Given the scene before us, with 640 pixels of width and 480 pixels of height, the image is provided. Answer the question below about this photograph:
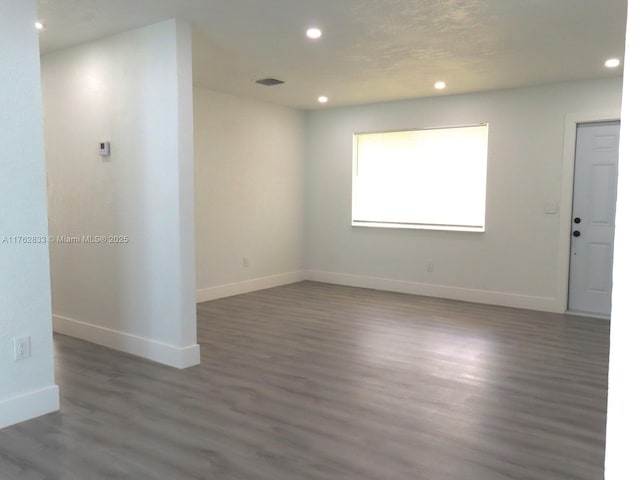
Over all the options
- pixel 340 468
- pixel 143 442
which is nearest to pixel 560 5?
pixel 340 468

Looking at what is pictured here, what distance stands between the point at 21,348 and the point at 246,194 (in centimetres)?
405

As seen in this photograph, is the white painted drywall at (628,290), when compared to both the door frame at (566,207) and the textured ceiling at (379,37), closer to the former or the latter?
the textured ceiling at (379,37)

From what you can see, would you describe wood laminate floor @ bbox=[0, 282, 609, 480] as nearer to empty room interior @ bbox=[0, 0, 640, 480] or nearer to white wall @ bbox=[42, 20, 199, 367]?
empty room interior @ bbox=[0, 0, 640, 480]

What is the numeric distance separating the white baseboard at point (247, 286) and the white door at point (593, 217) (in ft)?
12.1

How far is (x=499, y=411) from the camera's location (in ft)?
9.88

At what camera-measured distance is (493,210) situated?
6031 millimetres

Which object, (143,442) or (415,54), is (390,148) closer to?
(415,54)

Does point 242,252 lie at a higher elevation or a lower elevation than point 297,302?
higher

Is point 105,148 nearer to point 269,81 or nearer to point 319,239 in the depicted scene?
point 269,81

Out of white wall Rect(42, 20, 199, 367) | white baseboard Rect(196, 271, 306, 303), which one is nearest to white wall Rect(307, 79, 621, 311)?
white baseboard Rect(196, 271, 306, 303)

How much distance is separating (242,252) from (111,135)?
2.87m

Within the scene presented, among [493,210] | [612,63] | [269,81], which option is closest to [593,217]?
[493,210]

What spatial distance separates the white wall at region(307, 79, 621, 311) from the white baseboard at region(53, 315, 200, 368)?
3654 mm

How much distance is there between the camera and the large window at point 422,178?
6.29 m
